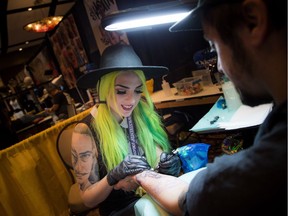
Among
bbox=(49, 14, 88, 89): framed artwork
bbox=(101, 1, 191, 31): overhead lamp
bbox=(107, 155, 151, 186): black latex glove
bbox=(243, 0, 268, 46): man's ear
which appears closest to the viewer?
bbox=(243, 0, 268, 46): man's ear

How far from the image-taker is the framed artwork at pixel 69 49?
6820 mm

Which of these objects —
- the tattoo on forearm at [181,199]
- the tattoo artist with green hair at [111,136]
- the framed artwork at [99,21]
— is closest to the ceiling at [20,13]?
the framed artwork at [99,21]

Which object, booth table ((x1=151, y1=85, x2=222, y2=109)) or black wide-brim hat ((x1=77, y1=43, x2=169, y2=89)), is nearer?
black wide-brim hat ((x1=77, y1=43, x2=169, y2=89))

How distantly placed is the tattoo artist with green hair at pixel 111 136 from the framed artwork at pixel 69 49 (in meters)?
5.23

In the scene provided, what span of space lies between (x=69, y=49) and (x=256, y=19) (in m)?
7.61

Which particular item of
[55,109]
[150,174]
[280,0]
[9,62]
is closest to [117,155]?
[150,174]

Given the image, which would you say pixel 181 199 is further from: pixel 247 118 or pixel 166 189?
pixel 247 118

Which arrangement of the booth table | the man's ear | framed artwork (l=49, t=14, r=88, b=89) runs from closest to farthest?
the man's ear, the booth table, framed artwork (l=49, t=14, r=88, b=89)

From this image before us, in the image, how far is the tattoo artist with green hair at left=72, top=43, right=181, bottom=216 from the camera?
1708 mm

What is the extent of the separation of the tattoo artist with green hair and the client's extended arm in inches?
12.2

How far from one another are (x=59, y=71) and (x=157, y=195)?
29.0 ft

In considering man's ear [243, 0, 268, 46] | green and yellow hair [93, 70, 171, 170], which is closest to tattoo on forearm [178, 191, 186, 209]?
man's ear [243, 0, 268, 46]

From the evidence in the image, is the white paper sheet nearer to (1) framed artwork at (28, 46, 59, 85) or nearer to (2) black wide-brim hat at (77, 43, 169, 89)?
(2) black wide-brim hat at (77, 43, 169, 89)

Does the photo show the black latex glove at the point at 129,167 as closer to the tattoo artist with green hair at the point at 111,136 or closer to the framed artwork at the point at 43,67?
the tattoo artist with green hair at the point at 111,136
